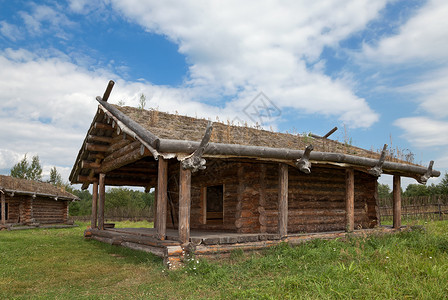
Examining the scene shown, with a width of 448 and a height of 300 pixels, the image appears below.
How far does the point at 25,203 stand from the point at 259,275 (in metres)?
23.9

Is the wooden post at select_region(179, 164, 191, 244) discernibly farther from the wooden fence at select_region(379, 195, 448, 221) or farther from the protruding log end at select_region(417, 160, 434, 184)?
the wooden fence at select_region(379, 195, 448, 221)

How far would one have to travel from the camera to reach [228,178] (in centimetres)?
1124

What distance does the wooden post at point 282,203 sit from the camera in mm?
9838

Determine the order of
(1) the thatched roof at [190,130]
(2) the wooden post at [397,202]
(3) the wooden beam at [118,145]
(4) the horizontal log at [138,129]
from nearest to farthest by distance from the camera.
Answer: (4) the horizontal log at [138,129]
(1) the thatched roof at [190,130]
(3) the wooden beam at [118,145]
(2) the wooden post at [397,202]

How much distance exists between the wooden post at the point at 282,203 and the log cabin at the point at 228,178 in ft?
0.09

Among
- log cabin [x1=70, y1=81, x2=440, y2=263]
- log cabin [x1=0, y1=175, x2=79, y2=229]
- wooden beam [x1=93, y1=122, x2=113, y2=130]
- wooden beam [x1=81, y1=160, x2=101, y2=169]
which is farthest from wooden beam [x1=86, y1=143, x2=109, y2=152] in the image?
log cabin [x1=0, y1=175, x2=79, y2=229]

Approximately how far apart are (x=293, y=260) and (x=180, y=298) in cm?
305

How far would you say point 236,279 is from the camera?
6.91m

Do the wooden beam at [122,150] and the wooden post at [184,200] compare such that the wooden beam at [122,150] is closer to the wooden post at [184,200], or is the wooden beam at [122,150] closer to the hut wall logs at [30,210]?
the wooden post at [184,200]

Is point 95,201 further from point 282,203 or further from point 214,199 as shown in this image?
point 282,203

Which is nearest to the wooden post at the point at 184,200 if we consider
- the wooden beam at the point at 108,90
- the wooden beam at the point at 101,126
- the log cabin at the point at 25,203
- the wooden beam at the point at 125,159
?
the wooden beam at the point at 125,159

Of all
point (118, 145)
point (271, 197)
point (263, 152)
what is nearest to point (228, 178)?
point (271, 197)

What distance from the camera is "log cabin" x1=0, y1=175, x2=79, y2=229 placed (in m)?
22.9

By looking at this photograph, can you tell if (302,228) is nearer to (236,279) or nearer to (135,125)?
(236,279)
